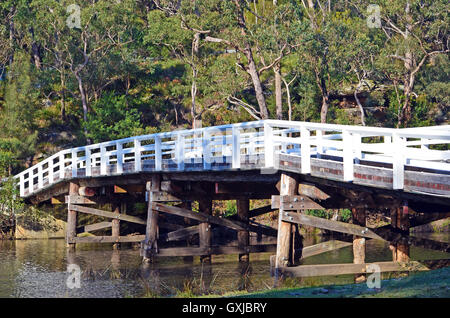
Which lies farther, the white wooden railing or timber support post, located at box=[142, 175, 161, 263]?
timber support post, located at box=[142, 175, 161, 263]

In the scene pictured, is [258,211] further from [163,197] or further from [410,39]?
[410,39]

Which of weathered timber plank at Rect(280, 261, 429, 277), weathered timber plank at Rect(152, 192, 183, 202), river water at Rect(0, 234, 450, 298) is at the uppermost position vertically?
weathered timber plank at Rect(152, 192, 183, 202)

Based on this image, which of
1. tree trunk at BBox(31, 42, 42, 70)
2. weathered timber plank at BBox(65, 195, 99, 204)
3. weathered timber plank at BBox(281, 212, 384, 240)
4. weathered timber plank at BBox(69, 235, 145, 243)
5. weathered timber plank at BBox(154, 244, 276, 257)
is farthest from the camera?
tree trunk at BBox(31, 42, 42, 70)

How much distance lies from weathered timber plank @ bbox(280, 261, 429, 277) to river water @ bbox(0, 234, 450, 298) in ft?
0.84

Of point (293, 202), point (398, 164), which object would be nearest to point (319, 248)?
point (293, 202)

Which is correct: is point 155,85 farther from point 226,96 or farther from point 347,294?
point 347,294

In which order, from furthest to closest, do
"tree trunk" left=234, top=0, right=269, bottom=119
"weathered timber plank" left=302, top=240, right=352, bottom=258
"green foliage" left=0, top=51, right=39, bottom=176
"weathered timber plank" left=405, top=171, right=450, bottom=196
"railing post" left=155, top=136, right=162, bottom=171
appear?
"green foliage" left=0, top=51, right=39, bottom=176 → "tree trunk" left=234, top=0, right=269, bottom=119 → "railing post" left=155, top=136, right=162, bottom=171 → "weathered timber plank" left=302, top=240, right=352, bottom=258 → "weathered timber plank" left=405, top=171, right=450, bottom=196

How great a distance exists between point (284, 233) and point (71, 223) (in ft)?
50.2

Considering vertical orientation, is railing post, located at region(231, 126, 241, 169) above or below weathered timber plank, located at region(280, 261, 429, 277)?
above

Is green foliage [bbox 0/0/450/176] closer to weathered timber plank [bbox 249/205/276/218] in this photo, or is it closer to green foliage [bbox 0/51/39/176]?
green foliage [bbox 0/51/39/176]

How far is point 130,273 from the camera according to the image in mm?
22344

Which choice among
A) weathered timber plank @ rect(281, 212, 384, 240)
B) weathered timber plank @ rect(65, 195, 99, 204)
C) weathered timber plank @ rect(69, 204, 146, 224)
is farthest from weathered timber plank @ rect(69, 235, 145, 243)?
weathered timber plank @ rect(281, 212, 384, 240)

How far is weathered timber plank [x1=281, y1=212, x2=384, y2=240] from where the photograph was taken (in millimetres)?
16969

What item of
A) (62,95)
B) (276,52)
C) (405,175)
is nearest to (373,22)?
(276,52)
